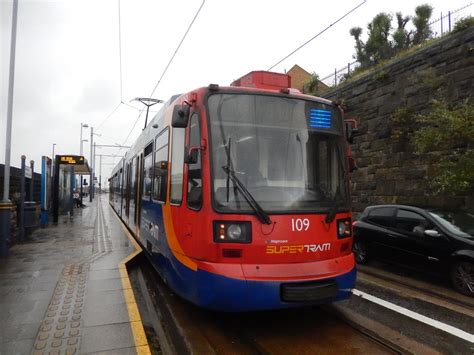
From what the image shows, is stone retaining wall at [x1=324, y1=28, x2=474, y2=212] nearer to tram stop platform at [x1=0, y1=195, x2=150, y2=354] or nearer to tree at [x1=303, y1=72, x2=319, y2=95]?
tree at [x1=303, y1=72, x2=319, y2=95]

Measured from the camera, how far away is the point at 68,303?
5.33 meters

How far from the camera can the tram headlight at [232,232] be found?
→ 4.39 metres

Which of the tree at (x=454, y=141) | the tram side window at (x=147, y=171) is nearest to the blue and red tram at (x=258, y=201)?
the tram side window at (x=147, y=171)

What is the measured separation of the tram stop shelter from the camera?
17.1 meters

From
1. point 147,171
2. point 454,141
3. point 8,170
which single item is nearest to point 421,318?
point 147,171

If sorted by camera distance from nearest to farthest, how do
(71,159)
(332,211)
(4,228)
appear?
1. (332,211)
2. (4,228)
3. (71,159)

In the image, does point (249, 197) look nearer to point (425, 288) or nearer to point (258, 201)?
point (258, 201)

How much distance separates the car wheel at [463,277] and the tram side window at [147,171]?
5.40 meters

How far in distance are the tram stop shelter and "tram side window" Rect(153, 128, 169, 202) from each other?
11.5 meters

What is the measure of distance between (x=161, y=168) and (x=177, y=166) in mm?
984

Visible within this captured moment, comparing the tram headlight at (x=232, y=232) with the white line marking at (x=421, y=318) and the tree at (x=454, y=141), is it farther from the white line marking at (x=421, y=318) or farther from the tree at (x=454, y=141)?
the tree at (x=454, y=141)


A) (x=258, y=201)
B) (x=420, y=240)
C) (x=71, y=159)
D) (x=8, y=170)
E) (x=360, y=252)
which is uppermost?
(x=71, y=159)

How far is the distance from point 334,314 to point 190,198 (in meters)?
2.48

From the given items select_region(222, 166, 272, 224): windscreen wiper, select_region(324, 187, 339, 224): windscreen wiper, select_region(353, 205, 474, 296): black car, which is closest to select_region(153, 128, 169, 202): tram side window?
select_region(222, 166, 272, 224): windscreen wiper
